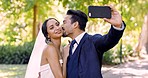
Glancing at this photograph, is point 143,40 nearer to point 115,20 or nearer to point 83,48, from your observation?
point 83,48

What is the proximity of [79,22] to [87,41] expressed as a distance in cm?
16

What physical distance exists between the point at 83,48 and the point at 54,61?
1.10 feet

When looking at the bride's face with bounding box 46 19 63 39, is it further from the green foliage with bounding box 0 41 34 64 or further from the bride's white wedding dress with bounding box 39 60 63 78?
the green foliage with bounding box 0 41 34 64

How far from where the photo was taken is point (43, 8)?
15.6 metres

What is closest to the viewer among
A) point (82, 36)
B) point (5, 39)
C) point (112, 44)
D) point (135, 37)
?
point (112, 44)

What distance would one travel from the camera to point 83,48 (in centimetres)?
214

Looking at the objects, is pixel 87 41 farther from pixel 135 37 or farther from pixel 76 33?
pixel 135 37

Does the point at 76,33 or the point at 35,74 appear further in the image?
the point at 35,74

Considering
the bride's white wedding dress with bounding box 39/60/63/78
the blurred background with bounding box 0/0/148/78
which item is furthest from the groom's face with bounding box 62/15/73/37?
the blurred background with bounding box 0/0/148/78

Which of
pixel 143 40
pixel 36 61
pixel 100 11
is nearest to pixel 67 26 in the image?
pixel 100 11

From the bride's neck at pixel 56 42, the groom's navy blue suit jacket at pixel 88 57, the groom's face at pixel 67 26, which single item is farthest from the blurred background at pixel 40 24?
the groom's navy blue suit jacket at pixel 88 57

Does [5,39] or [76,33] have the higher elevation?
[76,33]

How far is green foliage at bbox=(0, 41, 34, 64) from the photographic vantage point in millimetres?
14625

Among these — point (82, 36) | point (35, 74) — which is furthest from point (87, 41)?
point (35, 74)
